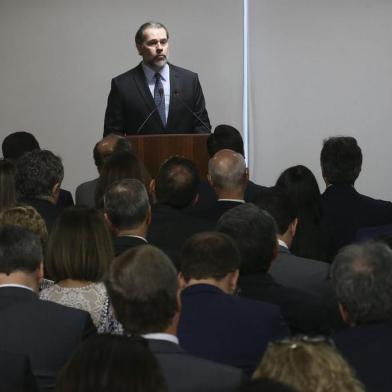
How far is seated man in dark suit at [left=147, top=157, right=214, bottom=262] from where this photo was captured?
454cm

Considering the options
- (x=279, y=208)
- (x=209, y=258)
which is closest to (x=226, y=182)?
(x=279, y=208)

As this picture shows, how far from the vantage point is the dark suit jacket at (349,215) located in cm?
499

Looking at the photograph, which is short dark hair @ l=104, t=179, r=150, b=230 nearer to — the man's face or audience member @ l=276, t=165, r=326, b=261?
audience member @ l=276, t=165, r=326, b=261

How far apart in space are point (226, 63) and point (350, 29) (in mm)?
1032

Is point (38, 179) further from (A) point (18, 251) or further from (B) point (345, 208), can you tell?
(A) point (18, 251)

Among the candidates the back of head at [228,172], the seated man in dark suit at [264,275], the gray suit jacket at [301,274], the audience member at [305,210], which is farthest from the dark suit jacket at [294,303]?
the back of head at [228,172]

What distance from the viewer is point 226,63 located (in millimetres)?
8797

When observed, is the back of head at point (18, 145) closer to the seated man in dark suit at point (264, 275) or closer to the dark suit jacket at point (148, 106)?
the dark suit jacket at point (148, 106)

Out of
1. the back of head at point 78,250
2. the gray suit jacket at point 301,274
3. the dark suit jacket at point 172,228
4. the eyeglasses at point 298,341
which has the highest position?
the eyeglasses at point 298,341

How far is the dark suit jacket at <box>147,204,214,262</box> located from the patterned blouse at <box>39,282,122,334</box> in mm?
921

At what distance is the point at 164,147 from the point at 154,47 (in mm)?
814

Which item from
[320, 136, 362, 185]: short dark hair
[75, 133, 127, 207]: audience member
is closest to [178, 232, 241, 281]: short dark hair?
[320, 136, 362, 185]: short dark hair

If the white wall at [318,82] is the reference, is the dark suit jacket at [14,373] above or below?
below

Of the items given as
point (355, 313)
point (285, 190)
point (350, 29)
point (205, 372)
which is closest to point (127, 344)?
point (205, 372)
